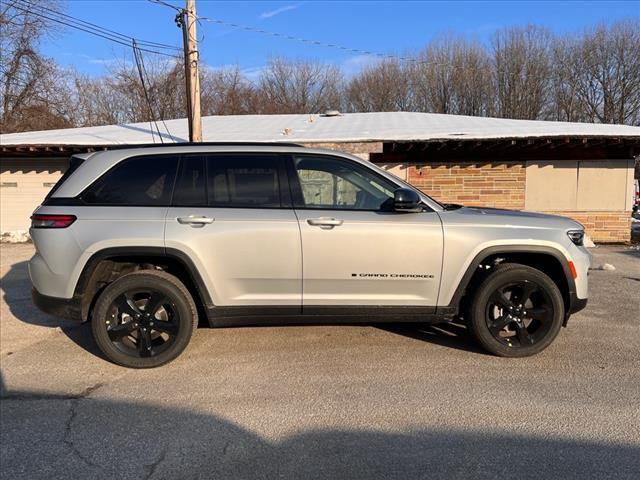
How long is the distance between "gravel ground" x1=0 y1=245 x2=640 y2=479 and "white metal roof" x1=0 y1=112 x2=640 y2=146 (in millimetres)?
7854

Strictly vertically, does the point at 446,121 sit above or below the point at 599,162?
above

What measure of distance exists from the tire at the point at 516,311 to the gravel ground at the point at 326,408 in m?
0.16

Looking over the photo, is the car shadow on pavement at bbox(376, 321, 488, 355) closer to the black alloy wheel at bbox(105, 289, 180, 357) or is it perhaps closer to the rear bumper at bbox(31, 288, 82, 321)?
the black alloy wheel at bbox(105, 289, 180, 357)

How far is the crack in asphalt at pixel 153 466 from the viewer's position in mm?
2719

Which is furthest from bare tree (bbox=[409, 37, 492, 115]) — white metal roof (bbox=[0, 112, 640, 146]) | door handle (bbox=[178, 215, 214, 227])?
door handle (bbox=[178, 215, 214, 227])

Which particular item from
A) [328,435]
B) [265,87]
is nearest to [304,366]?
[328,435]

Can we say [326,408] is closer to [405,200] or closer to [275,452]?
[275,452]

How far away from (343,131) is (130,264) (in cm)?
1022

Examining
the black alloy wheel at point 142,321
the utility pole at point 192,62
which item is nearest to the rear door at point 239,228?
the black alloy wheel at point 142,321

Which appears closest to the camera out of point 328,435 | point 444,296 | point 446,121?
point 328,435

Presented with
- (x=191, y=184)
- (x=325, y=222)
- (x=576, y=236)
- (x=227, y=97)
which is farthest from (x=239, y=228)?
(x=227, y=97)

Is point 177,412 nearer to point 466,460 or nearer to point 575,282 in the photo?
point 466,460

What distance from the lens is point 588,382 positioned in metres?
3.85

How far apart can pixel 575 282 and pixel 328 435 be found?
8.70ft
